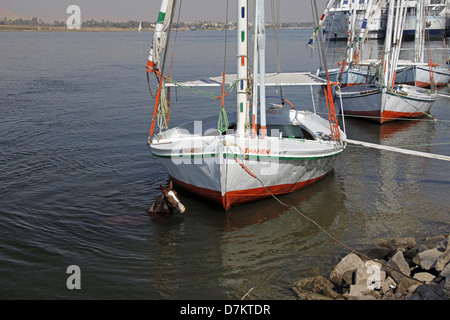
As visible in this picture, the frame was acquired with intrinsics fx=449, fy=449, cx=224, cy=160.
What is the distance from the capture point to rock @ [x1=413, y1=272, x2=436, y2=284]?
9.38 metres

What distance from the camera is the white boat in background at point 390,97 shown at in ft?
88.7

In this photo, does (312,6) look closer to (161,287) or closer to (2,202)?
(161,287)

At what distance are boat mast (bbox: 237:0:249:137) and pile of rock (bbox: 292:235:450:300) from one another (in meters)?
5.79

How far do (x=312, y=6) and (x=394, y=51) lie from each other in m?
15.1

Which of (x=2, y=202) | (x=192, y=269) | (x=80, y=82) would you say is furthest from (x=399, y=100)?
(x=80, y=82)

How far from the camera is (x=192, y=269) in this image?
37.2 feet

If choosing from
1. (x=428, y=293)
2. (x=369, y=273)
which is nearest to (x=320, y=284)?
(x=369, y=273)

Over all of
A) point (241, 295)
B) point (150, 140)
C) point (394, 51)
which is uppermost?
point (394, 51)

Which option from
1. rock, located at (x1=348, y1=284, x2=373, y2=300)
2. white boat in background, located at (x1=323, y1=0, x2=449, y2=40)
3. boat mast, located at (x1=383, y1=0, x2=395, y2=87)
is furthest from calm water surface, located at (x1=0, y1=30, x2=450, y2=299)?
white boat in background, located at (x1=323, y1=0, x2=449, y2=40)

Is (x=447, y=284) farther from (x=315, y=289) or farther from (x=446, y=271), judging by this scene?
(x=315, y=289)

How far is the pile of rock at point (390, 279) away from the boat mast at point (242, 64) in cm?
579

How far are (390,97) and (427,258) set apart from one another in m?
19.1

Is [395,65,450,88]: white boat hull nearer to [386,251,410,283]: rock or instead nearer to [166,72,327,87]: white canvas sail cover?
[166,72,327,87]: white canvas sail cover
